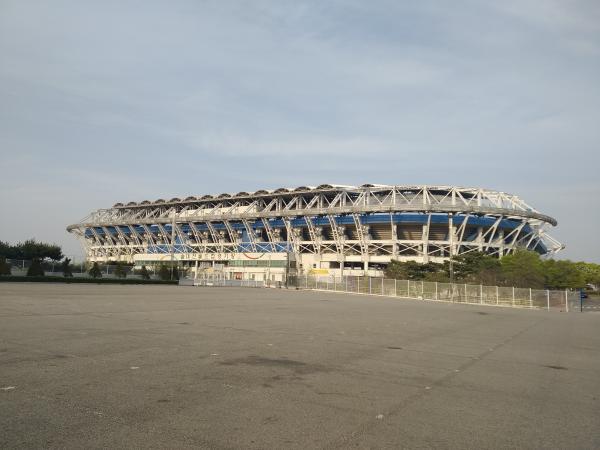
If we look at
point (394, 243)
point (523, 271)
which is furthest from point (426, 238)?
point (523, 271)

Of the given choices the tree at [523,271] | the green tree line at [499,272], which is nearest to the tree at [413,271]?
the green tree line at [499,272]

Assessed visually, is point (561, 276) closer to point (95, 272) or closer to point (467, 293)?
point (467, 293)

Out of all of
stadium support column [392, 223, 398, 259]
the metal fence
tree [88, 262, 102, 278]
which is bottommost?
the metal fence

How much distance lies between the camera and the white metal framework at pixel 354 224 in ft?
282

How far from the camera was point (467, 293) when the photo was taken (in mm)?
46156

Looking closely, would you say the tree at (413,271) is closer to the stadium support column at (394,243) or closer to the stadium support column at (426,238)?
the stadium support column at (426,238)

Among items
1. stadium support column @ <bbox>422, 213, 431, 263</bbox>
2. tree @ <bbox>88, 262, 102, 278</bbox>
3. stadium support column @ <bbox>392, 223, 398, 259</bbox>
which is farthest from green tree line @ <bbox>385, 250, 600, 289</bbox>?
tree @ <bbox>88, 262, 102, 278</bbox>

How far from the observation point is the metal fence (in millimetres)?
41438

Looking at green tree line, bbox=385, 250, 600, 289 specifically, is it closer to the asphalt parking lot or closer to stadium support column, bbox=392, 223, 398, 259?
stadium support column, bbox=392, 223, 398, 259

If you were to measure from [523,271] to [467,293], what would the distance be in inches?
812

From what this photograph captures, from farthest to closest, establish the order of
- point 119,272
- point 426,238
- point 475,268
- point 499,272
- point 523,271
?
point 426,238
point 475,268
point 499,272
point 523,271
point 119,272

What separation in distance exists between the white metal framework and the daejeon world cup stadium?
20cm

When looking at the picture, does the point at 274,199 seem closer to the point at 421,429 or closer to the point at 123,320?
the point at 123,320

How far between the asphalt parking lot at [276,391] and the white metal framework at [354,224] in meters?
75.3
